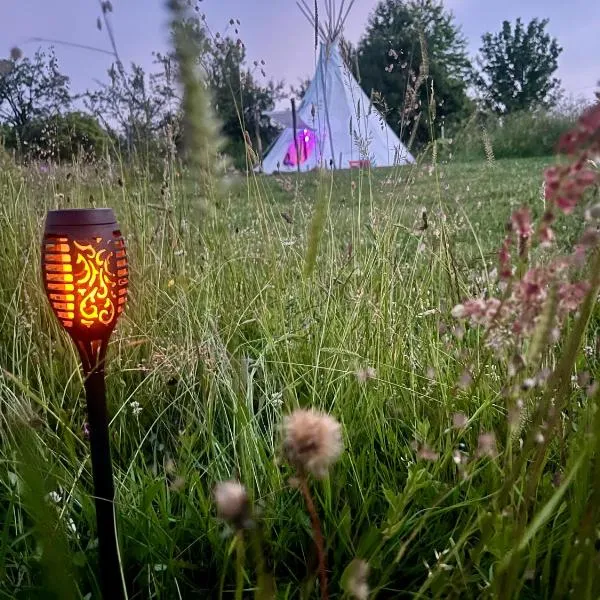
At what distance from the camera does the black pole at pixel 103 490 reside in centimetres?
80

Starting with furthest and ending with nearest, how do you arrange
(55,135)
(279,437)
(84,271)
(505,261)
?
(55,135), (279,437), (84,271), (505,261)

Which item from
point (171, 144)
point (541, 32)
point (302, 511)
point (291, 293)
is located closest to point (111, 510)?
point (302, 511)

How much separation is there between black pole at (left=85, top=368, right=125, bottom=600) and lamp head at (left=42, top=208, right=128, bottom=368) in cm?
4

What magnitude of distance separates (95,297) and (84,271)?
4cm

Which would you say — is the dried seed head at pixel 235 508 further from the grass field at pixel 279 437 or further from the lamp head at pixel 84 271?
the lamp head at pixel 84 271

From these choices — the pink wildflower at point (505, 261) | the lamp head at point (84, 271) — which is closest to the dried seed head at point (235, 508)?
the pink wildflower at point (505, 261)

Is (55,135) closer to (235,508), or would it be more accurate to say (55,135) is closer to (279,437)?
(279,437)

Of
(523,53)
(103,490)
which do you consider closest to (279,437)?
(103,490)

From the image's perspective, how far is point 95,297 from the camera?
791 mm

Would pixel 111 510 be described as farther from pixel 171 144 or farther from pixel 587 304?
pixel 171 144

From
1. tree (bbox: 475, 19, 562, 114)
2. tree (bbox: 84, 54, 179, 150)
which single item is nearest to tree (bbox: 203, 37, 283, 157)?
tree (bbox: 84, 54, 179, 150)

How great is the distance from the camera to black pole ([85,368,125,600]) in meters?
0.80

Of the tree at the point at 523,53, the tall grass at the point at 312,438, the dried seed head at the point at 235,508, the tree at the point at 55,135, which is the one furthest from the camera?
the tree at the point at 523,53

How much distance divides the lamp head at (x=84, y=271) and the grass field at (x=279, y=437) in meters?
0.10
